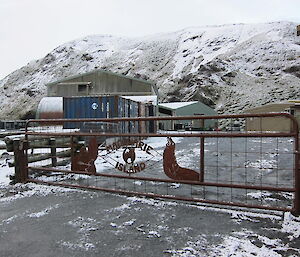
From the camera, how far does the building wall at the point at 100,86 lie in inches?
1085

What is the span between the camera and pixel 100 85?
93.8ft

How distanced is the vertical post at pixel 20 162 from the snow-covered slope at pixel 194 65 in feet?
138

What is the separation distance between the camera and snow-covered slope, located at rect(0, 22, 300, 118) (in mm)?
50875

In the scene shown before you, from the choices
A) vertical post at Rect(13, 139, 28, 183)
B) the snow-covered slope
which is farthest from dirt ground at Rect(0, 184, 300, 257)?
the snow-covered slope

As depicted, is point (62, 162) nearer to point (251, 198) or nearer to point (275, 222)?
point (251, 198)

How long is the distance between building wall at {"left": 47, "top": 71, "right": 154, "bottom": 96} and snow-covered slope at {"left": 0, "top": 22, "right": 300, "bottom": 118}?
888 inches

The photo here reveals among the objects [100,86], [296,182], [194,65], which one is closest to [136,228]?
[296,182]

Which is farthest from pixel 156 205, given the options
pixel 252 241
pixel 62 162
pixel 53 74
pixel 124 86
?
pixel 53 74

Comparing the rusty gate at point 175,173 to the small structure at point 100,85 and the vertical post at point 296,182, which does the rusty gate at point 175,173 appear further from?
the small structure at point 100,85

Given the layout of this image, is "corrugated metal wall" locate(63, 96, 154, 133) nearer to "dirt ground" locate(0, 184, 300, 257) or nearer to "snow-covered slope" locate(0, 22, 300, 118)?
"dirt ground" locate(0, 184, 300, 257)

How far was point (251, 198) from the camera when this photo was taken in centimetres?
466

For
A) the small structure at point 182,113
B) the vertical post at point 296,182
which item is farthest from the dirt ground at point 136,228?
the small structure at point 182,113

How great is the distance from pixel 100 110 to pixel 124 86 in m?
13.3

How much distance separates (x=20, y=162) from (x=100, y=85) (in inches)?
915
